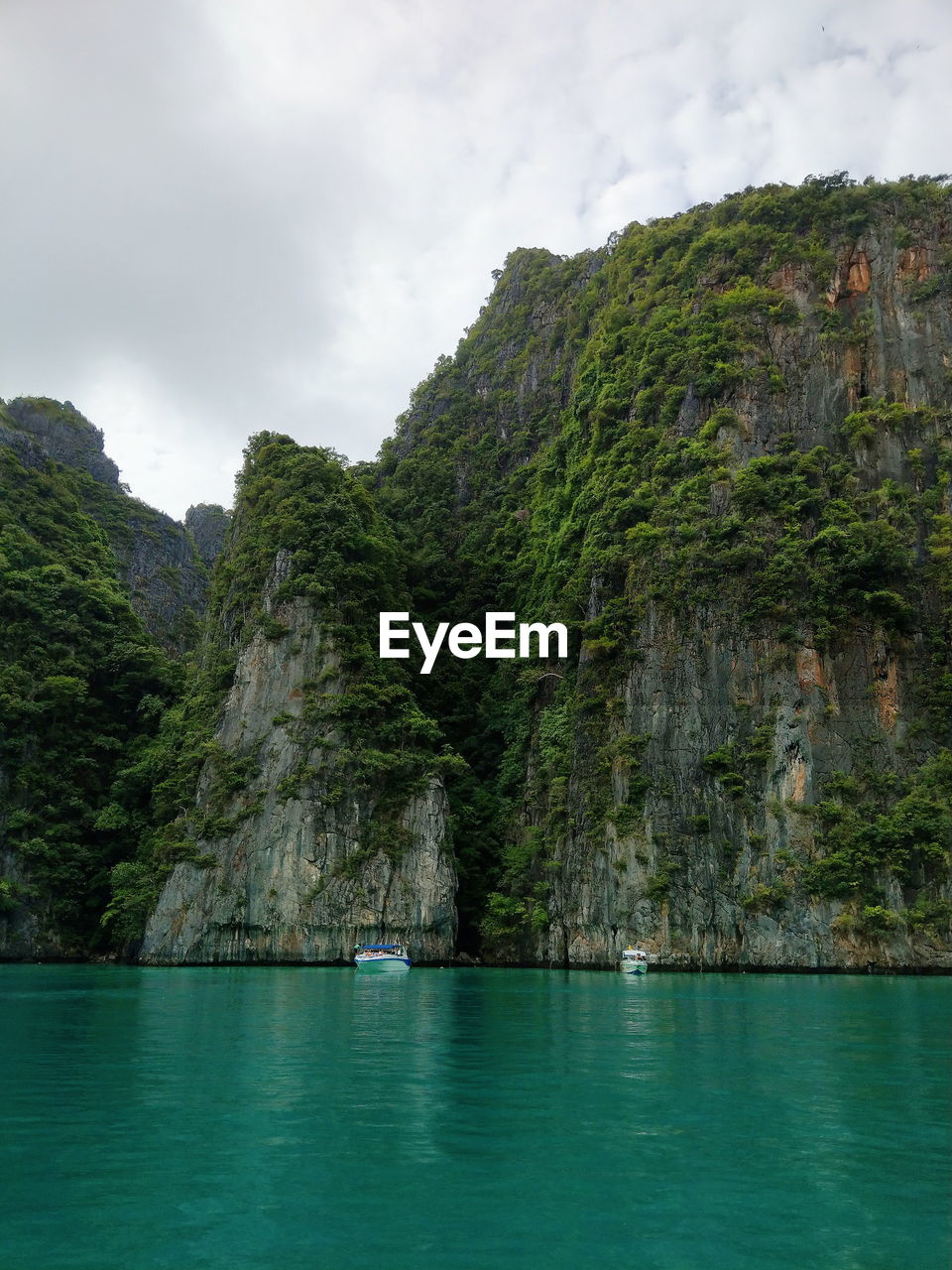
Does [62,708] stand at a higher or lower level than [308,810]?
higher

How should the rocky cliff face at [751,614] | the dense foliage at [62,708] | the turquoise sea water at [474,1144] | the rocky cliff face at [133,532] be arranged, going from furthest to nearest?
the rocky cliff face at [133,532]
the dense foliage at [62,708]
the rocky cliff face at [751,614]
the turquoise sea water at [474,1144]

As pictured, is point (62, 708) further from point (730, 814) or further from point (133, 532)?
point (730, 814)

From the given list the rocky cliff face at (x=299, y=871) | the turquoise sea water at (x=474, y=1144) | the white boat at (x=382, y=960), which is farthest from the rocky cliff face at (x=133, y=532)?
the turquoise sea water at (x=474, y=1144)

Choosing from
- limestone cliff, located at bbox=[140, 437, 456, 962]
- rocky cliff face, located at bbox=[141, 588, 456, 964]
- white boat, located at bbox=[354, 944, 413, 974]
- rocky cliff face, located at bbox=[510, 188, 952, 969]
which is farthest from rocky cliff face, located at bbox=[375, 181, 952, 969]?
white boat, located at bbox=[354, 944, 413, 974]

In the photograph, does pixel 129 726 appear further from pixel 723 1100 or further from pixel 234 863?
pixel 723 1100

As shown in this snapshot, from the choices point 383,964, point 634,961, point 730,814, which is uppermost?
point 730,814

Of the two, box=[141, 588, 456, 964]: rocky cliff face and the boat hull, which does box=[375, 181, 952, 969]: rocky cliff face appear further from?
the boat hull

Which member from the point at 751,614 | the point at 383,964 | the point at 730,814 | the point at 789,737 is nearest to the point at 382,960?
the point at 383,964

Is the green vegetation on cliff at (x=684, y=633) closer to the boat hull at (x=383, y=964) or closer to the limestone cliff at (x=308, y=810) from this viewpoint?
the limestone cliff at (x=308, y=810)
